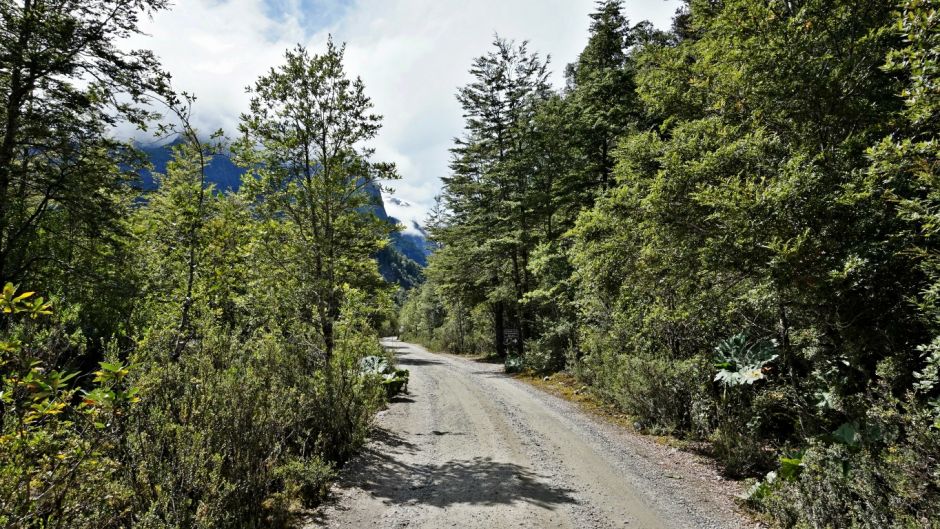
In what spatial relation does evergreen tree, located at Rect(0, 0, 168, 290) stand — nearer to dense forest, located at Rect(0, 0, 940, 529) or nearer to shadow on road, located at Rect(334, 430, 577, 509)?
dense forest, located at Rect(0, 0, 940, 529)

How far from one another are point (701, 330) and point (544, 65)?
17499mm

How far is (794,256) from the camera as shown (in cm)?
543

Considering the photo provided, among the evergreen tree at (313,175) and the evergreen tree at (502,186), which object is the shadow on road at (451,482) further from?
the evergreen tree at (502,186)

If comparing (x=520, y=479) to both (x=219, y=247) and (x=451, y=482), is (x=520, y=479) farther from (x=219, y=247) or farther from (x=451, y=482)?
(x=219, y=247)

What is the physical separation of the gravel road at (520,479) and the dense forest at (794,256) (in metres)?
0.87

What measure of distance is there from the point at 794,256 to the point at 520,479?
198 inches

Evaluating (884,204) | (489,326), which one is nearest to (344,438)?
(884,204)

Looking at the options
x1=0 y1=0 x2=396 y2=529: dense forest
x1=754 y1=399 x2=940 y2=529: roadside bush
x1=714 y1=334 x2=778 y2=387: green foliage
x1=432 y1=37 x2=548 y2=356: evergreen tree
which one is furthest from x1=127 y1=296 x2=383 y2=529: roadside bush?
x1=432 y1=37 x2=548 y2=356: evergreen tree

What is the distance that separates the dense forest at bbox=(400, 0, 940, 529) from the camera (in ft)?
14.8

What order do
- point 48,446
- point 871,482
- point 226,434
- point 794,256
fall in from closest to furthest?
point 48,446, point 871,482, point 226,434, point 794,256

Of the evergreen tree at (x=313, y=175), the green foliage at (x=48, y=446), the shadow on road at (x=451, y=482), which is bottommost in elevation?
the shadow on road at (x=451, y=482)


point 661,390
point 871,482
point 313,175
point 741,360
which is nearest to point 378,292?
point 313,175

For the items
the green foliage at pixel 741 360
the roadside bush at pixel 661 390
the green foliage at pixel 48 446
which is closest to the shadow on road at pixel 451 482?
the green foliage at pixel 48 446

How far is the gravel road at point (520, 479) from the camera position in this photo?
5477mm
